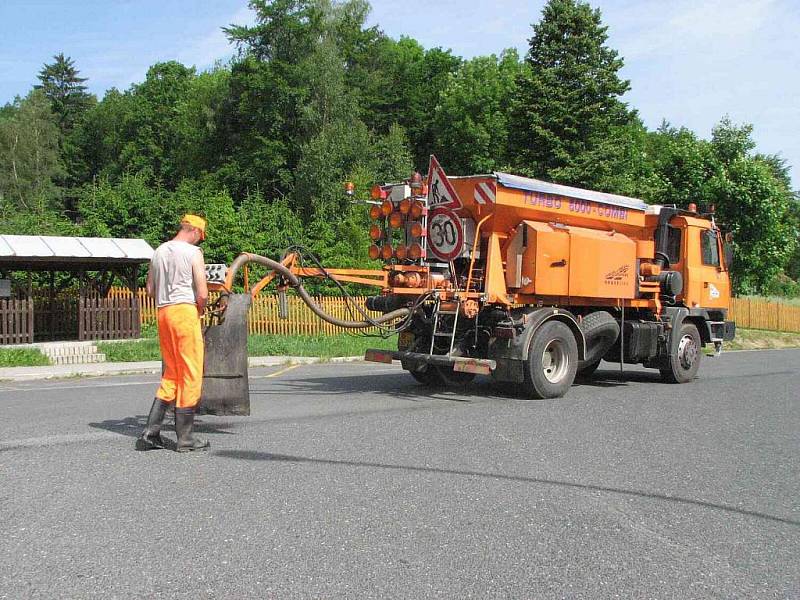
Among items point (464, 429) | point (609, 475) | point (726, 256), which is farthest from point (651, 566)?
point (726, 256)

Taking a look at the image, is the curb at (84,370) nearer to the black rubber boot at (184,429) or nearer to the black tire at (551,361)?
the black tire at (551,361)

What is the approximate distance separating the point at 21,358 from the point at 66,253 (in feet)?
10.8

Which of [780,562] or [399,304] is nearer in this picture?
[780,562]

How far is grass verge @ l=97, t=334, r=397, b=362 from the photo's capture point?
17578 millimetres

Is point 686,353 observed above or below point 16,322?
below

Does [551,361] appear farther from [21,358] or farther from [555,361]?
[21,358]

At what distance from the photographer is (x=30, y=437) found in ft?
24.1

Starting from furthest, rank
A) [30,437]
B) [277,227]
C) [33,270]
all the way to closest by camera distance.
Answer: [277,227]
[33,270]
[30,437]

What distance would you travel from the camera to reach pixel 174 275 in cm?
655

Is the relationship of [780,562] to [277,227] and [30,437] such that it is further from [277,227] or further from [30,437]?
[277,227]

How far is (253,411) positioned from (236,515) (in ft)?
13.5

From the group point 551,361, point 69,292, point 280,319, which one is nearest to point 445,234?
point 551,361

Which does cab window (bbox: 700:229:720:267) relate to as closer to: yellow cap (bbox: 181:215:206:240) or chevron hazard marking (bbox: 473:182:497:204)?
chevron hazard marking (bbox: 473:182:497:204)

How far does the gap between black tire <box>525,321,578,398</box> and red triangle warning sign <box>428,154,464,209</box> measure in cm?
203
